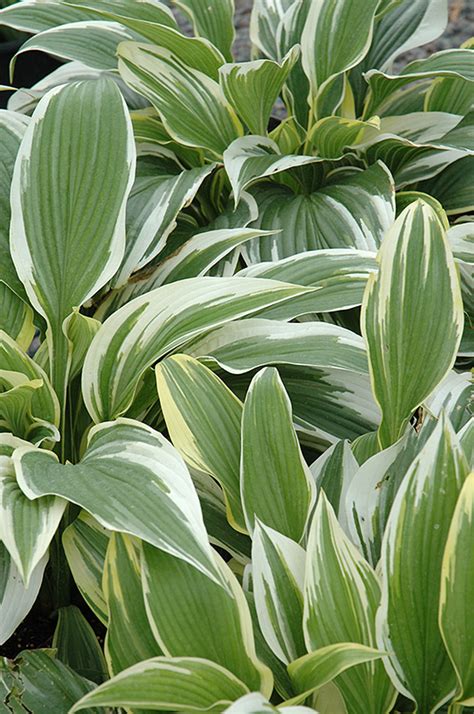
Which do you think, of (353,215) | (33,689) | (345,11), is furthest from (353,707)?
(345,11)

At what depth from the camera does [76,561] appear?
2.75 feet

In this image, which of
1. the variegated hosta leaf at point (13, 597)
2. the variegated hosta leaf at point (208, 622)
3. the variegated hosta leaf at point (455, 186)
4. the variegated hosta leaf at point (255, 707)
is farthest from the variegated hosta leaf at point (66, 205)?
the variegated hosta leaf at point (455, 186)

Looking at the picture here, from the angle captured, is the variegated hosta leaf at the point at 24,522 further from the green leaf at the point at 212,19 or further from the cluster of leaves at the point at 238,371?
the green leaf at the point at 212,19

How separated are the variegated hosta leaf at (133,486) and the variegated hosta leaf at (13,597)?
0.10 meters

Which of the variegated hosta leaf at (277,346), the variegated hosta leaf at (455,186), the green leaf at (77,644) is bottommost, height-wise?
the green leaf at (77,644)

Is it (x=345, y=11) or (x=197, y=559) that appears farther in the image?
(x=345, y=11)

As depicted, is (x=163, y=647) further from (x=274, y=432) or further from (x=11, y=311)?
(x=11, y=311)

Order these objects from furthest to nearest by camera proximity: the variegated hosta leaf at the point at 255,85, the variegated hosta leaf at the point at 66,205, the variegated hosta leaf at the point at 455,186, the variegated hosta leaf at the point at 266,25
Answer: the variegated hosta leaf at the point at 266,25 → the variegated hosta leaf at the point at 455,186 → the variegated hosta leaf at the point at 255,85 → the variegated hosta leaf at the point at 66,205

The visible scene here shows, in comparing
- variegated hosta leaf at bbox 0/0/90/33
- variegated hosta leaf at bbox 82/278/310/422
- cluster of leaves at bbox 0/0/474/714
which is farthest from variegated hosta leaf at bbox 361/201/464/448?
variegated hosta leaf at bbox 0/0/90/33

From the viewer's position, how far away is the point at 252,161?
3.94 ft

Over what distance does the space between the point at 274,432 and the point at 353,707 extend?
0.81 feet

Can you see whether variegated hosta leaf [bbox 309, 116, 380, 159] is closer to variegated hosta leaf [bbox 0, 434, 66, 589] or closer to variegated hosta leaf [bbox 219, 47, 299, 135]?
variegated hosta leaf [bbox 219, 47, 299, 135]

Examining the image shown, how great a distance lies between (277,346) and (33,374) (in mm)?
263

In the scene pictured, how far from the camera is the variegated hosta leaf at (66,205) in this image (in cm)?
95
